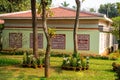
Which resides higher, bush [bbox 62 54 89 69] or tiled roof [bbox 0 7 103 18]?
tiled roof [bbox 0 7 103 18]

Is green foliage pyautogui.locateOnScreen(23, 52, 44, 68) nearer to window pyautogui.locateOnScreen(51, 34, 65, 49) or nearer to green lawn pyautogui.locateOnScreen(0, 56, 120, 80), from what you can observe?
green lawn pyautogui.locateOnScreen(0, 56, 120, 80)

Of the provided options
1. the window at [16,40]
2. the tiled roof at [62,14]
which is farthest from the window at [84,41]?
the window at [16,40]

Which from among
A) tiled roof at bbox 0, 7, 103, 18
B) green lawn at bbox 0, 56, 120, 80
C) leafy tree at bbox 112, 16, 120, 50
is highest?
tiled roof at bbox 0, 7, 103, 18

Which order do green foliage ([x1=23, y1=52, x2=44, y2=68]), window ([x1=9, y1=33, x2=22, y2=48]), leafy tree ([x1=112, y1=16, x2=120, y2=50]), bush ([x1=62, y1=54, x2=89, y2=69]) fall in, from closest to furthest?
bush ([x1=62, y1=54, x2=89, y2=69])
green foliage ([x1=23, y1=52, x2=44, y2=68])
window ([x1=9, y1=33, x2=22, y2=48])
leafy tree ([x1=112, y1=16, x2=120, y2=50])

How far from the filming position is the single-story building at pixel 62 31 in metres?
25.9

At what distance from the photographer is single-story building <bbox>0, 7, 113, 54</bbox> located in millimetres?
25922

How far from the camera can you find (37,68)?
18156mm

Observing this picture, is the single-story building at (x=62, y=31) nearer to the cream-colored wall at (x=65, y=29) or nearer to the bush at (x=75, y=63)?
the cream-colored wall at (x=65, y=29)

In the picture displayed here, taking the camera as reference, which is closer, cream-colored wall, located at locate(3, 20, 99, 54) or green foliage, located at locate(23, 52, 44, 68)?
A: green foliage, located at locate(23, 52, 44, 68)

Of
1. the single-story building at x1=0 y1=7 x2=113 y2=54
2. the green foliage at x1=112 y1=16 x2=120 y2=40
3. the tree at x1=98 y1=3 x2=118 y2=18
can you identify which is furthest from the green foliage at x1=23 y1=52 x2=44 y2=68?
the tree at x1=98 y1=3 x2=118 y2=18

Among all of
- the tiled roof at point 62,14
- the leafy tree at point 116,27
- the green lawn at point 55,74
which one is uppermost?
the tiled roof at point 62,14

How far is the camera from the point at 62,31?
88.9 ft

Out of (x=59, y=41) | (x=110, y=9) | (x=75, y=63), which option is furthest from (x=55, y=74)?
(x=110, y=9)

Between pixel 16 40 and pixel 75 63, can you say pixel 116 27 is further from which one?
pixel 75 63
